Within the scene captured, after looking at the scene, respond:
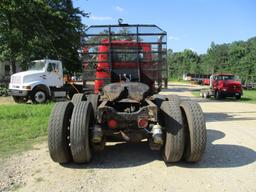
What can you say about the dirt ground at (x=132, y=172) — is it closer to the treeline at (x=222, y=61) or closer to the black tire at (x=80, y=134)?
the black tire at (x=80, y=134)

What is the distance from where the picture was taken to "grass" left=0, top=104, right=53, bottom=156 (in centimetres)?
808

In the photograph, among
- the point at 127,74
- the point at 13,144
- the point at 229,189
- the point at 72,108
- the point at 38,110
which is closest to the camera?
the point at 229,189

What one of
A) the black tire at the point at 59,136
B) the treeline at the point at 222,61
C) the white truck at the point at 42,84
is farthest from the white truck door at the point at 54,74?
the treeline at the point at 222,61

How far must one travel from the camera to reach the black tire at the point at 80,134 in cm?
621

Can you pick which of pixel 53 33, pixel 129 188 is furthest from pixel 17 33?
pixel 129 188

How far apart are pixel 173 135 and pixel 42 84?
15108 millimetres

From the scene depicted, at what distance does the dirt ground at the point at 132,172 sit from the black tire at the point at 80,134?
237 millimetres

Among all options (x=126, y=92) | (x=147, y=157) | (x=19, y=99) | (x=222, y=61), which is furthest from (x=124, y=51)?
(x=222, y=61)

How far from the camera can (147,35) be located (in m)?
9.38

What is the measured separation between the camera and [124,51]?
9375 mm

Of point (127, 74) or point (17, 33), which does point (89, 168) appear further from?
point (17, 33)

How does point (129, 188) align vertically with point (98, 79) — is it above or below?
below

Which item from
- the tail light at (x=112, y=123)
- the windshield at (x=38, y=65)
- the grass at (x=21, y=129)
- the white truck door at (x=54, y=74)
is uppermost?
the windshield at (x=38, y=65)

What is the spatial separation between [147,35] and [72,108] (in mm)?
Answer: 3373
